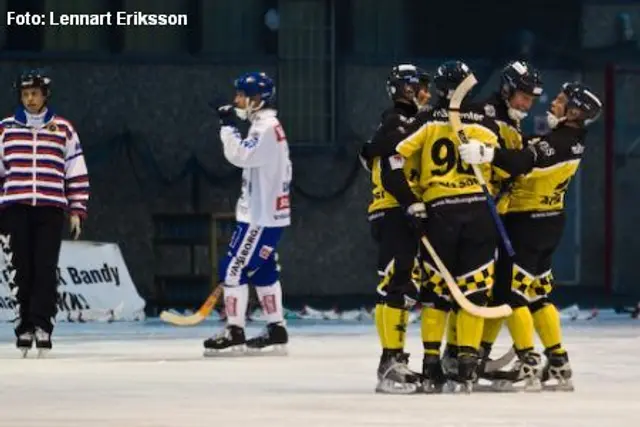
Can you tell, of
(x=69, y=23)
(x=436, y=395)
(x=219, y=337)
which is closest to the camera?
(x=436, y=395)

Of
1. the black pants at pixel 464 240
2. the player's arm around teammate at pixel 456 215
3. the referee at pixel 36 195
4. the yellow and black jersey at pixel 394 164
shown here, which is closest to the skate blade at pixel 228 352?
the referee at pixel 36 195

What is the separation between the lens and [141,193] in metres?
30.0

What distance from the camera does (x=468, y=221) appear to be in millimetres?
16562

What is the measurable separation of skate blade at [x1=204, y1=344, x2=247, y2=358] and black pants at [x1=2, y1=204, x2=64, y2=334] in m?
1.23

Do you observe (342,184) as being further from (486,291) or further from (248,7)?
(486,291)

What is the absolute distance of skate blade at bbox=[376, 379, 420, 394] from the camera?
54.6ft

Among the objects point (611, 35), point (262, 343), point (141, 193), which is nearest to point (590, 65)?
point (611, 35)

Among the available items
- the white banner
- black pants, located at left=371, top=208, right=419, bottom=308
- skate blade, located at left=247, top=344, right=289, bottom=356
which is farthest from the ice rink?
the white banner

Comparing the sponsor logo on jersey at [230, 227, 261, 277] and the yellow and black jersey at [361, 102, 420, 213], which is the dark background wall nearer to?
the sponsor logo on jersey at [230, 227, 261, 277]

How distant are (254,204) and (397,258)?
3874 mm

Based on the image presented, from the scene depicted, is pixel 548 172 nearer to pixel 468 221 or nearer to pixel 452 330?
pixel 468 221

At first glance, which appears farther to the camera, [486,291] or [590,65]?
[590,65]

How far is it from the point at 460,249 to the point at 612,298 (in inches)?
575

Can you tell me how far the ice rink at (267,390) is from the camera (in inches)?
584
